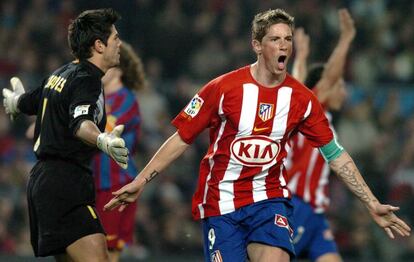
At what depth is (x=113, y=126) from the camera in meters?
8.13

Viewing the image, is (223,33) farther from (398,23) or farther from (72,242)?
(72,242)

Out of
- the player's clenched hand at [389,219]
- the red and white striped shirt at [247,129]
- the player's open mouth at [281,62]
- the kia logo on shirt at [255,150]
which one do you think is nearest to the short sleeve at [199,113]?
the red and white striped shirt at [247,129]

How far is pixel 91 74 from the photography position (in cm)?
623

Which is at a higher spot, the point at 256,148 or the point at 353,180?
the point at 256,148

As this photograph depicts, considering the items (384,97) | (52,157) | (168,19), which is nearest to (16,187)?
(168,19)

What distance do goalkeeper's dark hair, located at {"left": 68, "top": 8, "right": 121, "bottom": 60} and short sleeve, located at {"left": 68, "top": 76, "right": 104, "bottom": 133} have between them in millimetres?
317

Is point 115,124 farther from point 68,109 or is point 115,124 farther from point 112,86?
point 68,109

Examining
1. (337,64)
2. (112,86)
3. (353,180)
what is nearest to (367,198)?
(353,180)

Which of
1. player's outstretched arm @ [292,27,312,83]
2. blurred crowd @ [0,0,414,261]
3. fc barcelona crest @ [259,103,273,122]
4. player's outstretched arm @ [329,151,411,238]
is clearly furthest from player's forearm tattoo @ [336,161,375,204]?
blurred crowd @ [0,0,414,261]

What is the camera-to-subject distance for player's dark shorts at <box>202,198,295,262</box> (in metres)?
6.34

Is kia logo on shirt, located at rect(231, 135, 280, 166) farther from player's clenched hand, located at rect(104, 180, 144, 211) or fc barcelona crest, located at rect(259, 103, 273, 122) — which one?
player's clenched hand, located at rect(104, 180, 144, 211)

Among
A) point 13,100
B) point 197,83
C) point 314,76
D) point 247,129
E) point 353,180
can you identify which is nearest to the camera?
point 247,129

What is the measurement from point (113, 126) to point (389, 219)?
2.68m

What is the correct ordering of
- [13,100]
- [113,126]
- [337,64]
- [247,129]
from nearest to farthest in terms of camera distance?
1. [247,129]
2. [13,100]
3. [113,126]
4. [337,64]
